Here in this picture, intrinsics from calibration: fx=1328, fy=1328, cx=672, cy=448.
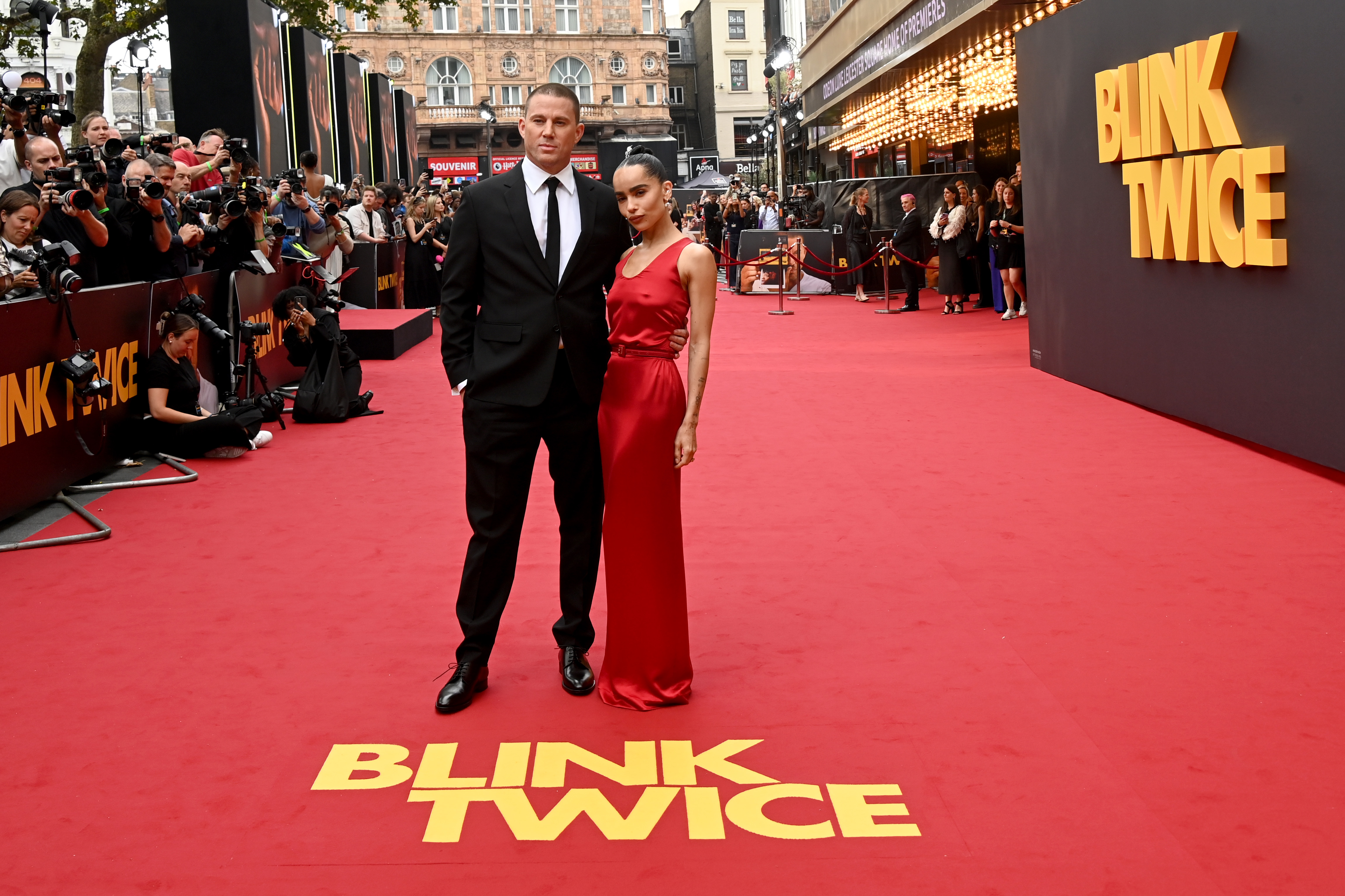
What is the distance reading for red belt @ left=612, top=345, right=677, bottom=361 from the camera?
13.6 feet

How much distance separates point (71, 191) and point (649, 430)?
5.38m

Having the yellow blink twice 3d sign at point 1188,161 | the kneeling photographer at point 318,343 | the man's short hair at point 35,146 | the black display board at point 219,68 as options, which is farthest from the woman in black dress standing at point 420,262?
the yellow blink twice 3d sign at point 1188,161

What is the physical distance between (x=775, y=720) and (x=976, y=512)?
10.1 feet

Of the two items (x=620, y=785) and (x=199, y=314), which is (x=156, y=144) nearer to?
(x=199, y=314)

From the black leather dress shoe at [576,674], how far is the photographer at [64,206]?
4.81 m

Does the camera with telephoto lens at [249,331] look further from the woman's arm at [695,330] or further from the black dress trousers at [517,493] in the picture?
the woman's arm at [695,330]

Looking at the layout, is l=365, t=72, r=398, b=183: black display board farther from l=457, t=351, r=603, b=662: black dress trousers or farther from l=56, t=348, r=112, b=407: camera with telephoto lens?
→ l=457, t=351, r=603, b=662: black dress trousers

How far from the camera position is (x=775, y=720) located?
13.5 feet

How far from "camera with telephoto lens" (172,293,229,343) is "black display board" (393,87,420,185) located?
20.2 meters

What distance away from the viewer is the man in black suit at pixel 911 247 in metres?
20.2

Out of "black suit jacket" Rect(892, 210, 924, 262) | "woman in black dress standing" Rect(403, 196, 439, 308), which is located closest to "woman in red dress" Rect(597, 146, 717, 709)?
"woman in black dress standing" Rect(403, 196, 439, 308)

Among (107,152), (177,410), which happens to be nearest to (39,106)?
(107,152)

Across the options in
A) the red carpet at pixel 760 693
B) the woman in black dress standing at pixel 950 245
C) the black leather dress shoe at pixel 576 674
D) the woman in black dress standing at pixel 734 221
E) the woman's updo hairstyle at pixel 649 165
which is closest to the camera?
the red carpet at pixel 760 693

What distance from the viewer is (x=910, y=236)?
2084 centimetres
